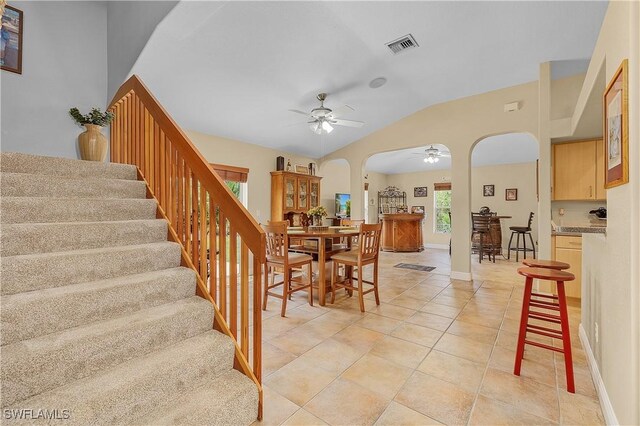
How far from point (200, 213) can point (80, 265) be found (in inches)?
29.5

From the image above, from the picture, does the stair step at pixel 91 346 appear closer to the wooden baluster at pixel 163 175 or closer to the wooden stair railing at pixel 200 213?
the wooden stair railing at pixel 200 213

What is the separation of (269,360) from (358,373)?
686 millimetres

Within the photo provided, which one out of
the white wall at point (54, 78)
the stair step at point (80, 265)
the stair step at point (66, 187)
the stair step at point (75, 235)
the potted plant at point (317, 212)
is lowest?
the stair step at point (80, 265)

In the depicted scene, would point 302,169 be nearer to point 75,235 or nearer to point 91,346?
point 75,235

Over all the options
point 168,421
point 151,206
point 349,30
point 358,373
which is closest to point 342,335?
point 358,373

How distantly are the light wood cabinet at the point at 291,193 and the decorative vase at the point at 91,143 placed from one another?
9.81 feet

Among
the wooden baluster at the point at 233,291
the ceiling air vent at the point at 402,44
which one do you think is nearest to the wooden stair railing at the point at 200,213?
the wooden baluster at the point at 233,291

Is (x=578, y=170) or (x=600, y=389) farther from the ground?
(x=578, y=170)

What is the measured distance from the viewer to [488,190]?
8.48 m

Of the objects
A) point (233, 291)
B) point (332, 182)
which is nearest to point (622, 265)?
point (233, 291)

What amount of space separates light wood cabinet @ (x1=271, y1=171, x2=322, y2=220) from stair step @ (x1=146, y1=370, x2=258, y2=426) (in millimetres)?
4232

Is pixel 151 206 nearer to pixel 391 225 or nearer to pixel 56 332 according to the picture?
pixel 56 332

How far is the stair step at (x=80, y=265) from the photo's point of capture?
1.52m

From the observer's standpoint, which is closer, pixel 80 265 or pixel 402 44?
pixel 80 265
